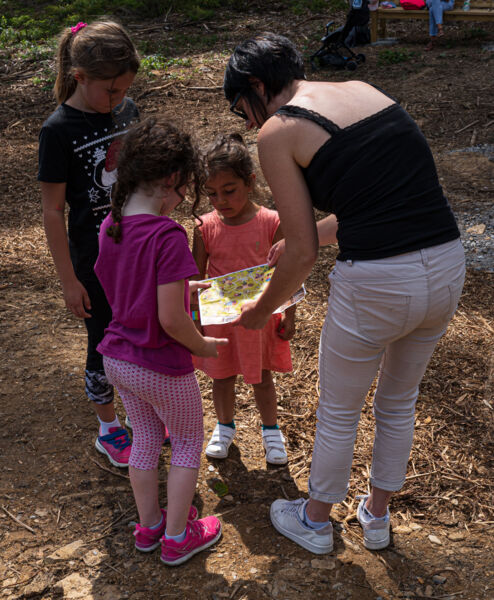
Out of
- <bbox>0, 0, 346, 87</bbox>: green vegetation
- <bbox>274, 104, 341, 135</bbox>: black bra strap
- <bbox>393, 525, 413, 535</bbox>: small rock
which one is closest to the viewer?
<bbox>274, 104, 341, 135</bbox>: black bra strap

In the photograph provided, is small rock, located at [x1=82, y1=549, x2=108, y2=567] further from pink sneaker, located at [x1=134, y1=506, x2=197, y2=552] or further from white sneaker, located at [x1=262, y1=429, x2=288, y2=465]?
white sneaker, located at [x1=262, y1=429, x2=288, y2=465]

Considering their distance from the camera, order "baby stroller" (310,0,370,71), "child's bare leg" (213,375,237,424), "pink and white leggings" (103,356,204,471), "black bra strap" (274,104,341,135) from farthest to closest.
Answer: "baby stroller" (310,0,370,71), "child's bare leg" (213,375,237,424), "pink and white leggings" (103,356,204,471), "black bra strap" (274,104,341,135)

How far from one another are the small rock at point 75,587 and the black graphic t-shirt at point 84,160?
129 centimetres

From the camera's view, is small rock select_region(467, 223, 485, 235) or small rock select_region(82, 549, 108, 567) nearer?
small rock select_region(82, 549, 108, 567)

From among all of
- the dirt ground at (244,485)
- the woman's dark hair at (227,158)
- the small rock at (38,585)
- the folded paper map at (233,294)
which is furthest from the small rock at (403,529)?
the woman's dark hair at (227,158)

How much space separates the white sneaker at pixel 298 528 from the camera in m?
2.52

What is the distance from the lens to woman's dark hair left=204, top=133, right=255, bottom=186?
2658 millimetres

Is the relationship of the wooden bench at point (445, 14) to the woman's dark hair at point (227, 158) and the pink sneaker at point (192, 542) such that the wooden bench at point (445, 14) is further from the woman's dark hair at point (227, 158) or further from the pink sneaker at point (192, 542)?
the pink sneaker at point (192, 542)

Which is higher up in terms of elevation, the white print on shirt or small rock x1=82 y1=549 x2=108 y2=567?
the white print on shirt

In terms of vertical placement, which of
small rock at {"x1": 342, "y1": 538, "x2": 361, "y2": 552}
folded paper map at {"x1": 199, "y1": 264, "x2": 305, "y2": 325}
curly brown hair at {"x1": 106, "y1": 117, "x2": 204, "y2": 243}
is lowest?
small rock at {"x1": 342, "y1": 538, "x2": 361, "y2": 552}

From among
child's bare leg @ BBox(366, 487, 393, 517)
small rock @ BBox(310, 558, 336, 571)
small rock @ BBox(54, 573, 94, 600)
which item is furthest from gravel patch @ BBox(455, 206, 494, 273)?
small rock @ BBox(54, 573, 94, 600)

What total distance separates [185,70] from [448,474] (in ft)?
26.4

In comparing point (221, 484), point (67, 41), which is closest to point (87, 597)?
point (221, 484)

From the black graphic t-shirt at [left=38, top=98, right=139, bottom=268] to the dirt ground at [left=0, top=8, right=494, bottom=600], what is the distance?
109 cm
